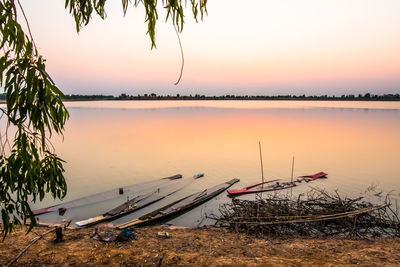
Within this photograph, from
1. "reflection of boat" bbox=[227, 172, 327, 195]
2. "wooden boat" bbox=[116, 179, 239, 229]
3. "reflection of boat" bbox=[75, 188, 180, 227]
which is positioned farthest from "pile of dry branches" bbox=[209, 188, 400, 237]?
"reflection of boat" bbox=[75, 188, 180, 227]

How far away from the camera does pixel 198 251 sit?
4.95 metres

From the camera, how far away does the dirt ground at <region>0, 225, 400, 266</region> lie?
4.36 metres

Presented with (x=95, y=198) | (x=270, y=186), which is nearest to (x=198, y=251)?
(x=95, y=198)

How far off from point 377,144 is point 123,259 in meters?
25.0

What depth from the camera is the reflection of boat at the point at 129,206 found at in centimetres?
690

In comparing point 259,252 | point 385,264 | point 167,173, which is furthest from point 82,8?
point 167,173

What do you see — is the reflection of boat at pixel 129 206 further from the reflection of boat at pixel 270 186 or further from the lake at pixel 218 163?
the reflection of boat at pixel 270 186

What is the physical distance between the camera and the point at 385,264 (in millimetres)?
4375

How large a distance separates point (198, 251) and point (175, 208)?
9.75 feet

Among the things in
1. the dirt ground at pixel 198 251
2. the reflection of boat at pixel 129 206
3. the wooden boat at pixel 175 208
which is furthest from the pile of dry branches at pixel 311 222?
the reflection of boat at pixel 129 206

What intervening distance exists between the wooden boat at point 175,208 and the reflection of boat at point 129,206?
2.40 ft

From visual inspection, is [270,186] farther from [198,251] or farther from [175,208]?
[198,251]

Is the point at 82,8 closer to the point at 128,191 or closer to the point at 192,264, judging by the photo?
the point at 192,264

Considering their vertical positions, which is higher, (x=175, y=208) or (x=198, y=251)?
(x=198, y=251)
